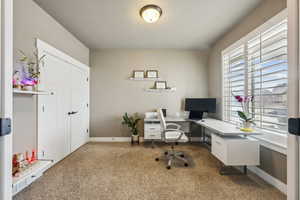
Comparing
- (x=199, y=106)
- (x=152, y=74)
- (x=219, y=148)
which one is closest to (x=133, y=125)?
(x=152, y=74)

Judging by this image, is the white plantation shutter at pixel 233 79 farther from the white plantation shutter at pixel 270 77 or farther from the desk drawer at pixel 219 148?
the desk drawer at pixel 219 148

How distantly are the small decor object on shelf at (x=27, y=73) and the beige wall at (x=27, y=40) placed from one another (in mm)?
95

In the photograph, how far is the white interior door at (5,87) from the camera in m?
0.71

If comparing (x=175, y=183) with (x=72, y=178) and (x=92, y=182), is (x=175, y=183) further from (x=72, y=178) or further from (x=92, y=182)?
(x=72, y=178)

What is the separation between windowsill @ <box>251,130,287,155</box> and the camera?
2023 mm

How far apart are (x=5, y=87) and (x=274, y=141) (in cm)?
285

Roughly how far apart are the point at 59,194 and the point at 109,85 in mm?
2965

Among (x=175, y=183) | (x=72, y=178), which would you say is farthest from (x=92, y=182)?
(x=175, y=183)

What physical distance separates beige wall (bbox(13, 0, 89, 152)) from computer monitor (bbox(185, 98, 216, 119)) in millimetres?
3306

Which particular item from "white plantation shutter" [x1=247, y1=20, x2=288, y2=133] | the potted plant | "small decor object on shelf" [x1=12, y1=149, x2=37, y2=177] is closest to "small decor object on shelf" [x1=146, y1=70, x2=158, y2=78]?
the potted plant

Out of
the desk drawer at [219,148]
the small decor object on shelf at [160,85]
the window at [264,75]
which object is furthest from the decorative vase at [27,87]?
the window at [264,75]

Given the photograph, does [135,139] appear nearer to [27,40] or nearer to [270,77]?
[27,40]

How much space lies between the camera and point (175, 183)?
2260 mm

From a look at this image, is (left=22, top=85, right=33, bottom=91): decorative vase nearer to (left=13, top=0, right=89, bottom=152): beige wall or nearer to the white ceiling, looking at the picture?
(left=13, top=0, right=89, bottom=152): beige wall
